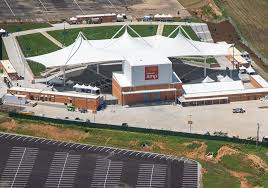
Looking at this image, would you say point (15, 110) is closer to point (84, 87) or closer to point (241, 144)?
point (84, 87)

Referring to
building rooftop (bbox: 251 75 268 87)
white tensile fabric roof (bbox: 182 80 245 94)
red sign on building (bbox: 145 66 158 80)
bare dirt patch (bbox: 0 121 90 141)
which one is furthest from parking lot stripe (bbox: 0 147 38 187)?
building rooftop (bbox: 251 75 268 87)

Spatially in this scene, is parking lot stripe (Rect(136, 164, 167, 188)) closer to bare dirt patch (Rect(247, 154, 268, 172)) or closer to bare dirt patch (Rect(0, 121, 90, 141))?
bare dirt patch (Rect(247, 154, 268, 172))

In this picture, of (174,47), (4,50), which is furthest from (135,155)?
(4,50)

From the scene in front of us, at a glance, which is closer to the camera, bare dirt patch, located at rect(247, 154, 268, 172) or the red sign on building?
bare dirt patch, located at rect(247, 154, 268, 172)

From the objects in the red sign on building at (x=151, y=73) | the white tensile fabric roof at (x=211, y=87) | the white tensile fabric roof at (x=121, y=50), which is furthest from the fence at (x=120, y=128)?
the white tensile fabric roof at (x=211, y=87)

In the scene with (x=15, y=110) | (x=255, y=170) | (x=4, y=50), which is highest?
(x=4, y=50)

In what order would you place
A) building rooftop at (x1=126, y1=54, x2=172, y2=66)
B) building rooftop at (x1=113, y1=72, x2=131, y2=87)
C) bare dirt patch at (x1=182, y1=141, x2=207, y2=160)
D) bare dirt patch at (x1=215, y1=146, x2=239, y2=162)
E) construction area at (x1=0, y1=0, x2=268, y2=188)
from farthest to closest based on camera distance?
building rooftop at (x1=113, y1=72, x2=131, y2=87) < building rooftop at (x1=126, y1=54, x2=172, y2=66) < bare dirt patch at (x1=182, y1=141, x2=207, y2=160) < bare dirt patch at (x1=215, y1=146, x2=239, y2=162) < construction area at (x1=0, y1=0, x2=268, y2=188)
